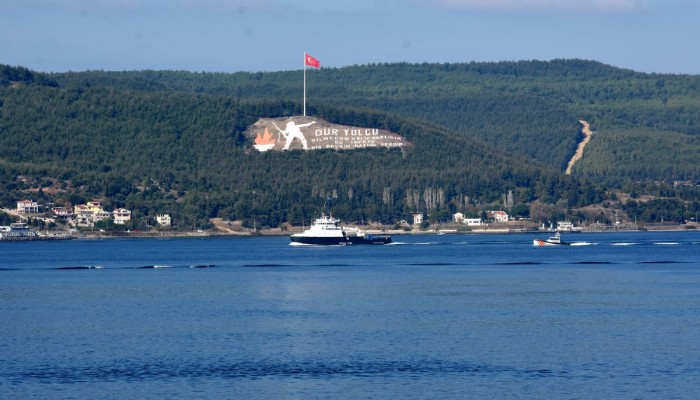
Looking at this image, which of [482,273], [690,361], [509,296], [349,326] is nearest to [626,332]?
[690,361]

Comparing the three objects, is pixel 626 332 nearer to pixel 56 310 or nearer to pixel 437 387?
pixel 437 387

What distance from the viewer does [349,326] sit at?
83625mm

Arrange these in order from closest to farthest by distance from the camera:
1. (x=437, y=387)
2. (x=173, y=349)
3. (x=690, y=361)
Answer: (x=437, y=387) → (x=690, y=361) → (x=173, y=349)

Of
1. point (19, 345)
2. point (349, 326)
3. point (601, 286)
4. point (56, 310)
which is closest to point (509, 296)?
point (601, 286)

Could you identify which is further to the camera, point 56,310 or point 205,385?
point 56,310

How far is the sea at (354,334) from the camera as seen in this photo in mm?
62906

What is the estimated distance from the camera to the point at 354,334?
79562 millimetres

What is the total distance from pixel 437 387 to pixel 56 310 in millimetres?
42115

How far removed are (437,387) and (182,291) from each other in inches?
2115

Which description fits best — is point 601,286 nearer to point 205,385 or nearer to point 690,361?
point 690,361

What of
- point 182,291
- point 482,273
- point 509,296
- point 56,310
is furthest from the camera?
point 482,273

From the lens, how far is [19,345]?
76.7 m

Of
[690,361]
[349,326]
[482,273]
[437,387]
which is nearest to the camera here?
[437,387]

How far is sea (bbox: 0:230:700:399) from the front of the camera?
62906 millimetres
